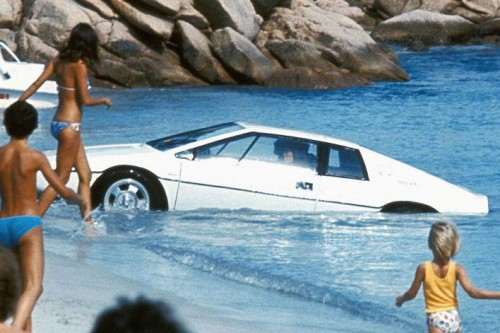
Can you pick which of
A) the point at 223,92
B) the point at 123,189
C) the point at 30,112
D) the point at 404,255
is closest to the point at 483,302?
the point at 404,255

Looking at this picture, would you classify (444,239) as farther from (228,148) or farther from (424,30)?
(424,30)

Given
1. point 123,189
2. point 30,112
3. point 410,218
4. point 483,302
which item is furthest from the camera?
point 410,218

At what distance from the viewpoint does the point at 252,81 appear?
3647cm

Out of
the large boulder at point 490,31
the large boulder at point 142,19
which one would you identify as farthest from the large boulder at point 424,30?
the large boulder at point 142,19

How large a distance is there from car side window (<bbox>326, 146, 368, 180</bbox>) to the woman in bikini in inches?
170

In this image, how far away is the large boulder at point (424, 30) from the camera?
172ft

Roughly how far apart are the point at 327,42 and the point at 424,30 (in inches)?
602

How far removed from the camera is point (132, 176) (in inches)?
542

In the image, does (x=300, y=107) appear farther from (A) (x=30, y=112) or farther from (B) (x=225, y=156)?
(A) (x=30, y=112)

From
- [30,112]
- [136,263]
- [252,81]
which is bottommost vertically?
[136,263]

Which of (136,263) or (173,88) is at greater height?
(173,88)

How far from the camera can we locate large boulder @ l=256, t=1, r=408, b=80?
37.6 m

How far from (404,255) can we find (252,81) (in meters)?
23.1

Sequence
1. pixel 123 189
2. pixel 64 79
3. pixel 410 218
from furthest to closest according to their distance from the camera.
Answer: pixel 410 218
pixel 123 189
pixel 64 79
